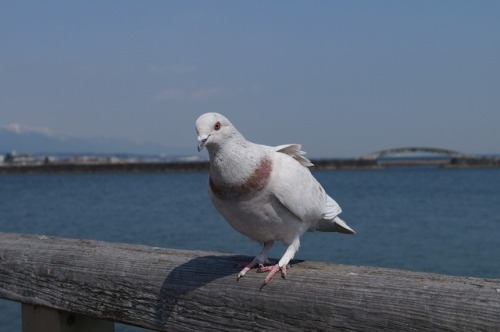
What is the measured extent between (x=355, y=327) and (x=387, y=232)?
67.8 feet

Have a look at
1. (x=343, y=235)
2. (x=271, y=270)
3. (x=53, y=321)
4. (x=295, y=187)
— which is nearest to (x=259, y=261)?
(x=271, y=270)

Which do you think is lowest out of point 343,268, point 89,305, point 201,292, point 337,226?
point 89,305

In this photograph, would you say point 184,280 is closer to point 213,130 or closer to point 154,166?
point 213,130

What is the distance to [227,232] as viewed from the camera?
20.8m

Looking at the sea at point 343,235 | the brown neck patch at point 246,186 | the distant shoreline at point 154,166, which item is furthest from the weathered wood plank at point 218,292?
the distant shoreline at point 154,166

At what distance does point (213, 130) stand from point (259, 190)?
0.31m

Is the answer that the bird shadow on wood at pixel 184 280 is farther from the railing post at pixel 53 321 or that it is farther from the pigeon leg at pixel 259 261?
the railing post at pixel 53 321

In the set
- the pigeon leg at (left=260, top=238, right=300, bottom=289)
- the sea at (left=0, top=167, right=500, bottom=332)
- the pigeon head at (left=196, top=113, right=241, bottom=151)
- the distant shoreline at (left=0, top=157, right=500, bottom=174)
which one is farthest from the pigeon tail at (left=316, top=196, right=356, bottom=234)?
the distant shoreline at (left=0, top=157, right=500, bottom=174)

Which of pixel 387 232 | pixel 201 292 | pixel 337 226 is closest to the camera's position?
pixel 201 292

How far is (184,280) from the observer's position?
8.08 feet

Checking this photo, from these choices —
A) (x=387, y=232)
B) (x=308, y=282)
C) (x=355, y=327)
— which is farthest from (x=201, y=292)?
(x=387, y=232)

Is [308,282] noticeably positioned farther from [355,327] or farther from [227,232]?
[227,232]

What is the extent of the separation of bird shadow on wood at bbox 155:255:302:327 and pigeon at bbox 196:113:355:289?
10 cm

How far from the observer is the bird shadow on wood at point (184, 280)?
2.44 m
